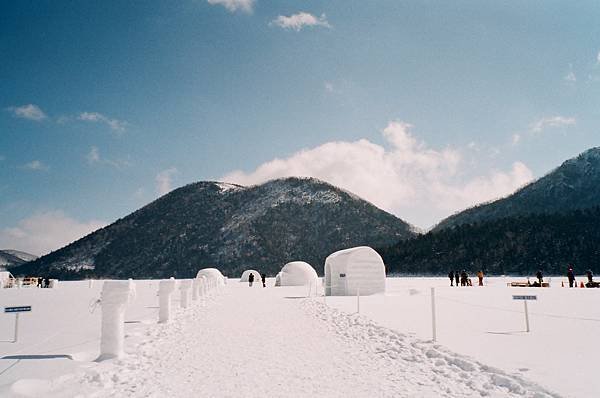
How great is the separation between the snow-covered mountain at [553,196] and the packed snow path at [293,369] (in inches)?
6348

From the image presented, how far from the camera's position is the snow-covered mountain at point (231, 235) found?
151 meters

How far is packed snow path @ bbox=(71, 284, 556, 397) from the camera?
6339 millimetres

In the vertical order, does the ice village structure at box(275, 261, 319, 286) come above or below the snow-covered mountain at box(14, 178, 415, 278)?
below

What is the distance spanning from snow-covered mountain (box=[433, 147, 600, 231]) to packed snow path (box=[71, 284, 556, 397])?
16123cm

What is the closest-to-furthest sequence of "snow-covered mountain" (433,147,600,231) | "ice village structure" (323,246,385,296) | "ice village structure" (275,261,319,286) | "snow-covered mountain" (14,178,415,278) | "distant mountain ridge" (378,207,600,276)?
1. "ice village structure" (323,246,385,296)
2. "ice village structure" (275,261,319,286)
3. "distant mountain ridge" (378,207,600,276)
4. "snow-covered mountain" (14,178,415,278)
5. "snow-covered mountain" (433,147,600,231)

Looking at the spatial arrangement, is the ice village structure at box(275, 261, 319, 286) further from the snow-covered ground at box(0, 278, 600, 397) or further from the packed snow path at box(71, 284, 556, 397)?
the packed snow path at box(71, 284, 556, 397)

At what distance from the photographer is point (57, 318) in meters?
16.5

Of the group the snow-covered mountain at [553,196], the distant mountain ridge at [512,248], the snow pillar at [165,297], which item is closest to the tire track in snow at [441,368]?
the snow pillar at [165,297]

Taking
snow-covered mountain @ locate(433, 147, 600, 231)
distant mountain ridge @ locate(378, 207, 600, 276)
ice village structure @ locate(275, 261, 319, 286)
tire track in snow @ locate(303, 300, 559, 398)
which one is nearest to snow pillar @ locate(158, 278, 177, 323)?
tire track in snow @ locate(303, 300, 559, 398)

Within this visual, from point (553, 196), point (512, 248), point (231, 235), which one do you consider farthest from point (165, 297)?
point (553, 196)

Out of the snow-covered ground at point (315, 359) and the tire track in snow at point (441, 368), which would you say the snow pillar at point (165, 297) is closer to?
the snow-covered ground at point (315, 359)

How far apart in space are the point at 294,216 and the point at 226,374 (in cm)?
16843

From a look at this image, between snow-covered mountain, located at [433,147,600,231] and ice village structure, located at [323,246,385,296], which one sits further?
snow-covered mountain, located at [433,147,600,231]

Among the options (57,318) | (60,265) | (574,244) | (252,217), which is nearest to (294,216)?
(252,217)
